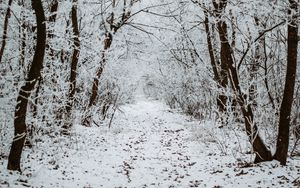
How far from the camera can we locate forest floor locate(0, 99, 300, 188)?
6.89m

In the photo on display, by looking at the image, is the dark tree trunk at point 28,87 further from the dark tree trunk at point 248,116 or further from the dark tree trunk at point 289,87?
the dark tree trunk at point 289,87

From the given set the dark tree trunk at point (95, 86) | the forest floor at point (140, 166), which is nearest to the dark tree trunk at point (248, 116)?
the forest floor at point (140, 166)

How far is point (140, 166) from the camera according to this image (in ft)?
30.3

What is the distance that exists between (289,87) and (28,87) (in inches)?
210

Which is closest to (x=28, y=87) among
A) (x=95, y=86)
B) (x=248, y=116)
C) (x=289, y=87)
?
(x=248, y=116)

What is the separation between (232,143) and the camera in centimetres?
1106

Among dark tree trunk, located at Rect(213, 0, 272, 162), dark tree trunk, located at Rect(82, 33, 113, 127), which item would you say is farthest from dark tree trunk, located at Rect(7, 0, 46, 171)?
dark tree trunk, located at Rect(82, 33, 113, 127)

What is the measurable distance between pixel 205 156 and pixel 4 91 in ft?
19.5

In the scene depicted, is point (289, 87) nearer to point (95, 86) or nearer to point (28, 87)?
point (28, 87)

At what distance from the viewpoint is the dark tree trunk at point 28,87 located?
20.2 feet

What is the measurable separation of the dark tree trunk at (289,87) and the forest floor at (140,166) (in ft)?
1.36

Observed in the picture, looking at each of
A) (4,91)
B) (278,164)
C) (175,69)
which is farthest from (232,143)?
(175,69)

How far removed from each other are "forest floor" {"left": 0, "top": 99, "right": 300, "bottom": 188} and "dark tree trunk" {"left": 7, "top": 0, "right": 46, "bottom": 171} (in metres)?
0.37

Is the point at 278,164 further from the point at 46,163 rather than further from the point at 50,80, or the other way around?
the point at 50,80
